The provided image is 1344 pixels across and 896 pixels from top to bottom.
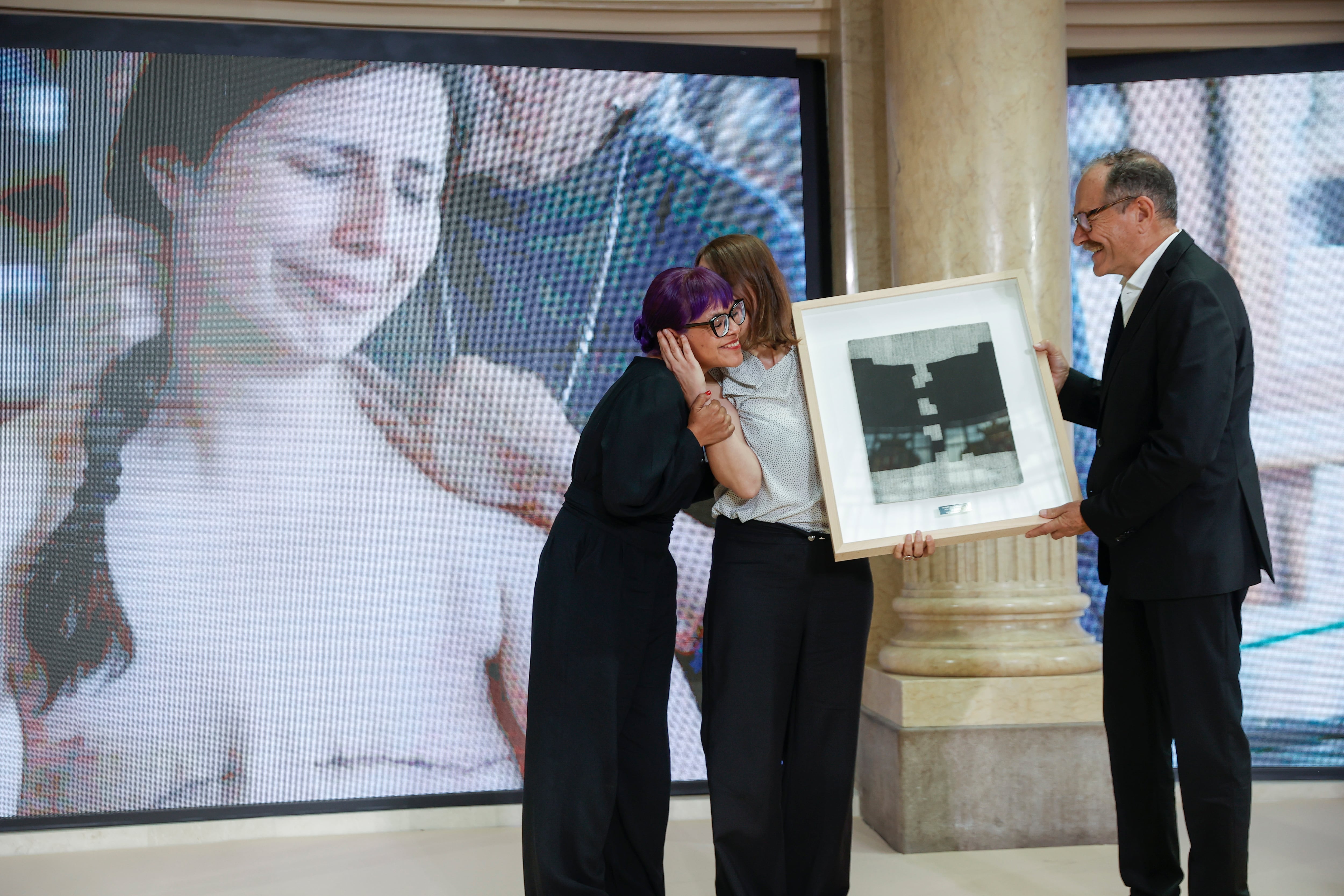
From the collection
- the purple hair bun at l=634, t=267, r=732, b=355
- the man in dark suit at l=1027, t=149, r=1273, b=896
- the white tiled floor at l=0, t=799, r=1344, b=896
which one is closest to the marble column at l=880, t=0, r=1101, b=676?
the white tiled floor at l=0, t=799, r=1344, b=896

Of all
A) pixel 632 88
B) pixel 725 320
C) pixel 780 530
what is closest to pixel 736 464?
pixel 780 530

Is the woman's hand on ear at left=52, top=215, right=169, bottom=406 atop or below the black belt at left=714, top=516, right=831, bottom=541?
atop

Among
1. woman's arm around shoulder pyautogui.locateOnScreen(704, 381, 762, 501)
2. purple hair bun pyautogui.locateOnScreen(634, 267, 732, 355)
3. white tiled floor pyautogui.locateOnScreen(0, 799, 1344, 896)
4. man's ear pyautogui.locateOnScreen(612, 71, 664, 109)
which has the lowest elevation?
white tiled floor pyautogui.locateOnScreen(0, 799, 1344, 896)

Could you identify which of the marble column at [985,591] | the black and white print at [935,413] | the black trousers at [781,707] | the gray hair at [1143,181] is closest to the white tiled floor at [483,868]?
the marble column at [985,591]

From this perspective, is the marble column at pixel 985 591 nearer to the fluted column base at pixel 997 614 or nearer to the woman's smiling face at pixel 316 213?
the fluted column base at pixel 997 614

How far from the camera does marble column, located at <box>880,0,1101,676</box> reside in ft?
11.7

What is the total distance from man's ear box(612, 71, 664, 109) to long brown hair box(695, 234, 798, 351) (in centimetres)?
187

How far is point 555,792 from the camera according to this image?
91.0 inches

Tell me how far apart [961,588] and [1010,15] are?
6.62 ft

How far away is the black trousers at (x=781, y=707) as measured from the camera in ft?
7.77

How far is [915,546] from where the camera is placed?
2.42 metres

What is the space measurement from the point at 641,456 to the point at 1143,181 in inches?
52.7

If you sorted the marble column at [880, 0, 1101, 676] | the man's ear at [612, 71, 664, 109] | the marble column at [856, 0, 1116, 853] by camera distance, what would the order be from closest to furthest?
1. the marble column at [856, 0, 1116, 853]
2. the marble column at [880, 0, 1101, 676]
3. the man's ear at [612, 71, 664, 109]

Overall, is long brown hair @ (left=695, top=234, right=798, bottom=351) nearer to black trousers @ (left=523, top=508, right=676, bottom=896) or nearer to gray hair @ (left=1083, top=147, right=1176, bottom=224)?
black trousers @ (left=523, top=508, right=676, bottom=896)
